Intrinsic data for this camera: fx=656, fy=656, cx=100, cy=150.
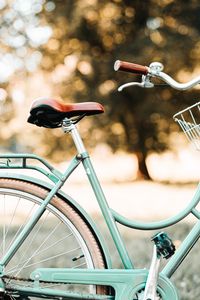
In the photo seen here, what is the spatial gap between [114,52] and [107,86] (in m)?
0.98

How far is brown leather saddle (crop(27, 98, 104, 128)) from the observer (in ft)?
8.96

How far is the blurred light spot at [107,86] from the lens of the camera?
18188 mm

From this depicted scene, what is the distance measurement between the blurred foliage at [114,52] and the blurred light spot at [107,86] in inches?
1.1

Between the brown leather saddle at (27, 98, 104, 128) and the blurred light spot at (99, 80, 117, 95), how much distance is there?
15426 mm

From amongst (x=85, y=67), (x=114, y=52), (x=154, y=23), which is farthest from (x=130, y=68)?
(x=85, y=67)

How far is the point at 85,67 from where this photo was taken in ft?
62.0

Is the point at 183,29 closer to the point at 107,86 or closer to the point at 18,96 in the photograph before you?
the point at 107,86

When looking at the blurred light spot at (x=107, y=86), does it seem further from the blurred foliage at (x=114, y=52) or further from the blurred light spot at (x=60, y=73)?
the blurred light spot at (x=60, y=73)

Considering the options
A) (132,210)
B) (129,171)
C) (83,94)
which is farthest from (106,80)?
(132,210)

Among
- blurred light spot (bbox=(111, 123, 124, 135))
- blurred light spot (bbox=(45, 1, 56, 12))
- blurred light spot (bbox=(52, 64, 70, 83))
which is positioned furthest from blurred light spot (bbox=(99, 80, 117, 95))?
blurred light spot (bbox=(45, 1, 56, 12))

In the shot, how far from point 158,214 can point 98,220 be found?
101 cm

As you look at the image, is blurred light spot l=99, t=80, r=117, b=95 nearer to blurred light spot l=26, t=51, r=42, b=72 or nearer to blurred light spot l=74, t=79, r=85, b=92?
blurred light spot l=74, t=79, r=85, b=92

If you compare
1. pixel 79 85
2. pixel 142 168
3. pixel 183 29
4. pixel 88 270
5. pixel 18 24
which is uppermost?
pixel 18 24

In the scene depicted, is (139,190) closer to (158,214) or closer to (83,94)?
(83,94)
